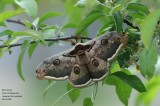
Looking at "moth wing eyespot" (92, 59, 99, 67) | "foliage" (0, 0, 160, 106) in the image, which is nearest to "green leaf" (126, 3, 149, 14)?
"foliage" (0, 0, 160, 106)

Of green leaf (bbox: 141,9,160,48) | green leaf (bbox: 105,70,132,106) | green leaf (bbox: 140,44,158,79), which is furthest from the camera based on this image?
green leaf (bbox: 105,70,132,106)

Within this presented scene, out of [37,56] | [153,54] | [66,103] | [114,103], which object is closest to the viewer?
[153,54]

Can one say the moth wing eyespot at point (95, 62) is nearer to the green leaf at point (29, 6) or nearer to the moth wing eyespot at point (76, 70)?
the moth wing eyespot at point (76, 70)

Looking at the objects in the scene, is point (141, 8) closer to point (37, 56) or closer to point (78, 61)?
point (78, 61)

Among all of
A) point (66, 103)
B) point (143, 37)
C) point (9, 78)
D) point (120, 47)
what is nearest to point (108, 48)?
point (120, 47)

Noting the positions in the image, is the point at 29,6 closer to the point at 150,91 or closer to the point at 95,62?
the point at 95,62

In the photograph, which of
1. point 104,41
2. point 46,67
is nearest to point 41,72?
point 46,67

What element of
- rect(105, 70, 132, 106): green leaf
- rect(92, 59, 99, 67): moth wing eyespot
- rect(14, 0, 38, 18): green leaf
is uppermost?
rect(14, 0, 38, 18): green leaf

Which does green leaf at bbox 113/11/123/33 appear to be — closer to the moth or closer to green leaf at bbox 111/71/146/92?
the moth

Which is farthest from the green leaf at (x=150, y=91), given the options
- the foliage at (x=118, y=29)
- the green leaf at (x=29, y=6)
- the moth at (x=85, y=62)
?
the green leaf at (x=29, y=6)
